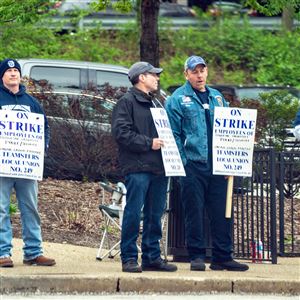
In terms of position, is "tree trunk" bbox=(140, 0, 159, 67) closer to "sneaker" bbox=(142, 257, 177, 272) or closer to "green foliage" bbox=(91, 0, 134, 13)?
"green foliage" bbox=(91, 0, 134, 13)

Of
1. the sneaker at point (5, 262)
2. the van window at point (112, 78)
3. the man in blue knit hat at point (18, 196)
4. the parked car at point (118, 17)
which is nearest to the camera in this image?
the sneaker at point (5, 262)

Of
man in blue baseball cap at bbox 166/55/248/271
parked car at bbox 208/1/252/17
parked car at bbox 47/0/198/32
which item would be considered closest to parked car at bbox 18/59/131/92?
man in blue baseball cap at bbox 166/55/248/271

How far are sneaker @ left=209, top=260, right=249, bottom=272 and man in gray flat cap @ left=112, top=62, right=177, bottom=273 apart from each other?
0.51m

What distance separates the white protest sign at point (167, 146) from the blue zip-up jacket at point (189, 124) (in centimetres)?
18

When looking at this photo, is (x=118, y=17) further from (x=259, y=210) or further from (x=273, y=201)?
(x=273, y=201)

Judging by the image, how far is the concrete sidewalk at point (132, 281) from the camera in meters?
11.2

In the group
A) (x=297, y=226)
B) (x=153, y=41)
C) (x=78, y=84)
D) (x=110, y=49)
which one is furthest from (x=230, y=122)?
(x=110, y=49)

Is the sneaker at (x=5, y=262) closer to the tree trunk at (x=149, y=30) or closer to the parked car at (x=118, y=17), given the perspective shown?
the tree trunk at (x=149, y=30)

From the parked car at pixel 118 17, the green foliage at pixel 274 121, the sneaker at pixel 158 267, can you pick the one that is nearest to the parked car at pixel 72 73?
the green foliage at pixel 274 121

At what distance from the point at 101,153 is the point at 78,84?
425 cm

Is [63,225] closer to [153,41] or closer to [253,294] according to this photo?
[153,41]

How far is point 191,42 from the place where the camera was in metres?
33.8

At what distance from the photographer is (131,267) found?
1183cm

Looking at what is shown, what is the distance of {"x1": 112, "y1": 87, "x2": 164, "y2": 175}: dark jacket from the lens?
11781 mm
